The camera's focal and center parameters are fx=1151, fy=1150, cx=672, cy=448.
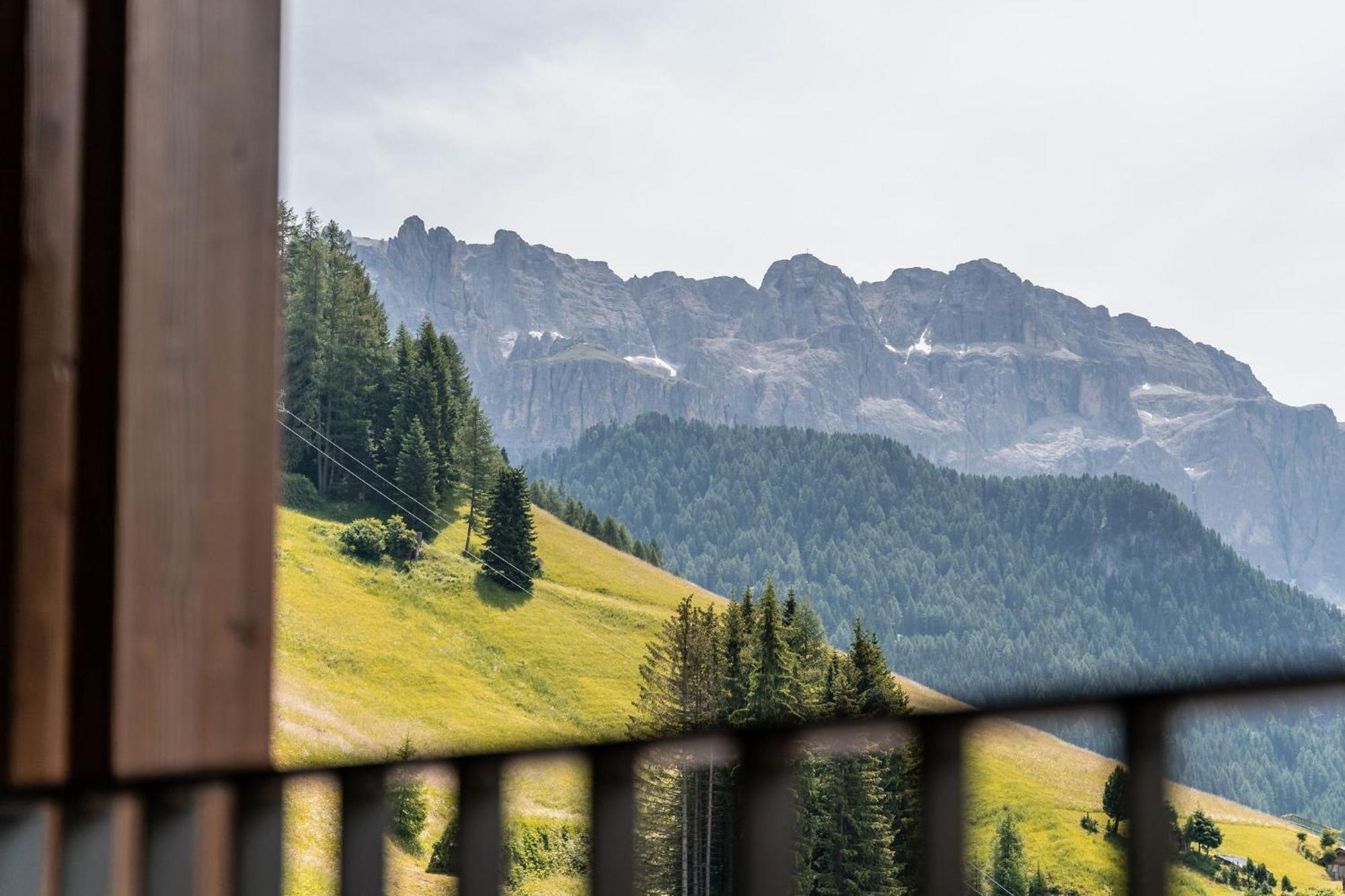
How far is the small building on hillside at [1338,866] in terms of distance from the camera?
63cm

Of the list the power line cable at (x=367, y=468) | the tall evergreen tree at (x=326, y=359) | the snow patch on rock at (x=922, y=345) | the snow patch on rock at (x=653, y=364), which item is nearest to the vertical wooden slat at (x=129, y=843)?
the power line cable at (x=367, y=468)

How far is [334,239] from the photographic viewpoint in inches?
2016

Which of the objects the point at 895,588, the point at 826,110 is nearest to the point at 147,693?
the point at 895,588

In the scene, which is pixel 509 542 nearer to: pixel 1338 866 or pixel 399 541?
pixel 399 541

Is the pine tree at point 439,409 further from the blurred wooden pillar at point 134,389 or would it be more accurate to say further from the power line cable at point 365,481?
the blurred wooden pillar at point 134,389

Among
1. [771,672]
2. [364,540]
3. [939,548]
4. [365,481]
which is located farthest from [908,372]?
[771,672]

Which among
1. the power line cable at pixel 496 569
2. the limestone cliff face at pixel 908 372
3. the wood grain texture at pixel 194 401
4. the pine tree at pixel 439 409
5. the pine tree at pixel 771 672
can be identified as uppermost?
the limestone cliff face at pixel 908 372

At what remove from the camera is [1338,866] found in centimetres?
64

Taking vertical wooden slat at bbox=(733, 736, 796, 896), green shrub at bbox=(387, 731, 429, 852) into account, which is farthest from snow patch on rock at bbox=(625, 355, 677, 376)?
vertical wooden slat at bbox=(733, 736, 796, 896)

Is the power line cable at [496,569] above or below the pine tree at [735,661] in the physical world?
above

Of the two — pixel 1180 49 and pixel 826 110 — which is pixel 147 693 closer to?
pixel 826 110

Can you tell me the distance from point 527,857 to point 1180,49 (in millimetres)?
159516

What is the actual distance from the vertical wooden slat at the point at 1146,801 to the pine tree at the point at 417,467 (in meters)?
48.5

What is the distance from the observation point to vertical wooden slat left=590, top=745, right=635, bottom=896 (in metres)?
0.65
